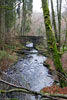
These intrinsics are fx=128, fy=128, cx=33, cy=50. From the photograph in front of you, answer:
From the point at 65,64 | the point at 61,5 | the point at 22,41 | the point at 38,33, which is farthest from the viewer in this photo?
the point at 38,33

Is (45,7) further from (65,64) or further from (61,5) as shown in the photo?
(61,5)

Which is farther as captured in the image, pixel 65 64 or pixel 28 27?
pixel 28 27

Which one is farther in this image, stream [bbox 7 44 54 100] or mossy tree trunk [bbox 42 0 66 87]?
stream [bbox 7 44 54 100]

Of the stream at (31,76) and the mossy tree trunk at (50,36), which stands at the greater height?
the mossy tree trunk at (50,36)

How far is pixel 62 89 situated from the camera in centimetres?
619

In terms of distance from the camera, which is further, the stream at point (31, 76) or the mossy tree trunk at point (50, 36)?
the stream at point (31, 76)

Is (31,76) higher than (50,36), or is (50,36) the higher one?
(50,36)

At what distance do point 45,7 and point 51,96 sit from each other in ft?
16.8

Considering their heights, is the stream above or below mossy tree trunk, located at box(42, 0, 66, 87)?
below

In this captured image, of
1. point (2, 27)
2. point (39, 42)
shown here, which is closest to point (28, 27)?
point (39, 42)

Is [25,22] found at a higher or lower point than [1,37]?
higher

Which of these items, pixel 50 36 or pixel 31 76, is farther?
pixel 31 76

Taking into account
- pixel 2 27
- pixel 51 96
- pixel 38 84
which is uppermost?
pixel 2 27

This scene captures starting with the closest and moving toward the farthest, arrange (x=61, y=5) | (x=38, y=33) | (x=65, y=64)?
(x=65, y=64), (x=61, y=5), (x=38, y=33)
